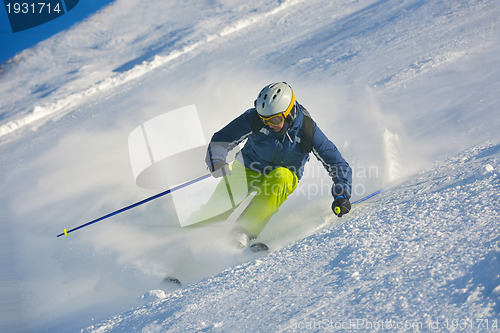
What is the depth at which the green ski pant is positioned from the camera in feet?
Answer: 11.0

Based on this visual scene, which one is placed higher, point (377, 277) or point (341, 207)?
point (341, 207)

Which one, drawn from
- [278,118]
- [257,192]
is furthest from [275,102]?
[257,192]

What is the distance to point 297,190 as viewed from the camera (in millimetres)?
4379

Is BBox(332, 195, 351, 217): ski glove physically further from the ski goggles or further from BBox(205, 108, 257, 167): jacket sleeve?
BBox(205, 108, 257, 167): jacket sleeve

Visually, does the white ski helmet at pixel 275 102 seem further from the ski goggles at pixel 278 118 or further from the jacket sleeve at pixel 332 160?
the jacket sleeve at pixel 332 160

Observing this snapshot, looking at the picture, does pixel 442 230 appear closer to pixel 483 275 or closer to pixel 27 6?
pixel 483 275

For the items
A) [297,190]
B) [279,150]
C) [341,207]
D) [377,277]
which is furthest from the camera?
[297,190]

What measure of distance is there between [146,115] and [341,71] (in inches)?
135

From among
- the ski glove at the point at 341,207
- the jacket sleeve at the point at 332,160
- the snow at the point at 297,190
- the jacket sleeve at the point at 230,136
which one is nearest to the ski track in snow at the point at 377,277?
the snow at the point at 297,190

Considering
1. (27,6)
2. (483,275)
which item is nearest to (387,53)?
(483,275)

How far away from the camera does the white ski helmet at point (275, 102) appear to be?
315 centimetres

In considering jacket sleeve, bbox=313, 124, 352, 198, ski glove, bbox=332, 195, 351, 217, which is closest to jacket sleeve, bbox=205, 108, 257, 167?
jacket sleeve, bbox=313, 124, 352, 198

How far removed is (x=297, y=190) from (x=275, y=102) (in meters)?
1.47

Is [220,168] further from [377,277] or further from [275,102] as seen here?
[377,277]
